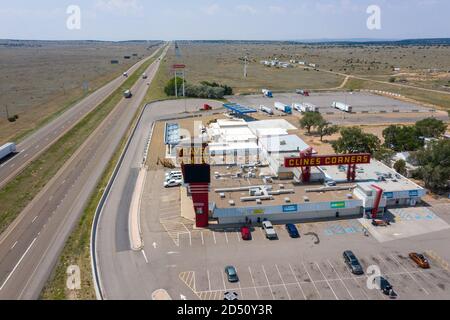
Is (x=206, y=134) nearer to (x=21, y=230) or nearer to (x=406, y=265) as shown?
(x=21, y=230)

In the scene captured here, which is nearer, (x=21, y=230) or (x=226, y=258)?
(x=226, y=258)

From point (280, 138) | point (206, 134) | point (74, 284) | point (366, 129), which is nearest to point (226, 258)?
point (74, 284)

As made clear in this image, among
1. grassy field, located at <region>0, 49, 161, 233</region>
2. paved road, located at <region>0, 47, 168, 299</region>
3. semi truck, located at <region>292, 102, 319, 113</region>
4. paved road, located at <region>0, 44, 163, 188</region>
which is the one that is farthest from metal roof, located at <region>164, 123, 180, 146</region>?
semi truck, located at <region>292, 102, 319, 113</region>

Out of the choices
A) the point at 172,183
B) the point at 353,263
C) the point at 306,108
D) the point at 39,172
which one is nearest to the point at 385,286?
the point at 353,263

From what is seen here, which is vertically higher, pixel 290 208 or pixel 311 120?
pixel 311 120

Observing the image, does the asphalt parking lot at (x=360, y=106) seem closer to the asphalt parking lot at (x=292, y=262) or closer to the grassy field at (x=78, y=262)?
the asphalt parking lot at (x=292, y=262)

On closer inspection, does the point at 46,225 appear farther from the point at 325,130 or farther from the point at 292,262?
the point at 325,130

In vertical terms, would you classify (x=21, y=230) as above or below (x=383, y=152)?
below

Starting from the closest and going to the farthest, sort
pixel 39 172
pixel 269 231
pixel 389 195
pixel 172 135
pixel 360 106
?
pixel 269 231 → pixel 389 195 → pixel 39 172 → pixel 172 135 → pixel 360 106
